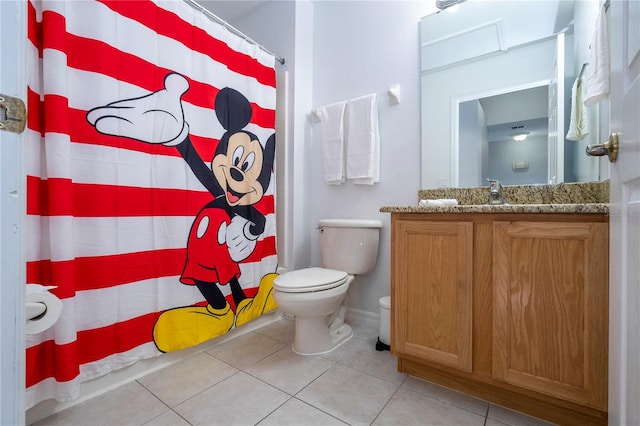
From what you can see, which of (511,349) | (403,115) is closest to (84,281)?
(511,349)

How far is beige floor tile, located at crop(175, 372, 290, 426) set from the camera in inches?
42.4

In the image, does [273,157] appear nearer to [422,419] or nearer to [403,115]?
[403,115]

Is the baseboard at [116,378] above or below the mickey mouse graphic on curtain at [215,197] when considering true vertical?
below

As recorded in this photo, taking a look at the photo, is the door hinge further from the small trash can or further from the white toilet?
the small trash can

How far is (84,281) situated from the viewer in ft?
3.78

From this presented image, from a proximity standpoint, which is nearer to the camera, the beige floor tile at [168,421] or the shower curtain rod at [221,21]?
the beige floor tile at [168,421]

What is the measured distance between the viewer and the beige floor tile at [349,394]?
1.11 meters

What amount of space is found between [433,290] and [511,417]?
0.55m

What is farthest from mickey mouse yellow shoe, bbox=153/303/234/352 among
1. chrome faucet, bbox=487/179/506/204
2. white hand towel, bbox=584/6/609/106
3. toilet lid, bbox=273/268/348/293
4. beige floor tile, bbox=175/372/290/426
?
white hand towel, bbox=584/6/609/106

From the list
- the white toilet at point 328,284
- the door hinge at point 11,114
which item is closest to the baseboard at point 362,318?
the white toilet at point 328,284

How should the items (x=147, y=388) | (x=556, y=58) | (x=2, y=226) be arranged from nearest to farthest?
(x=2, y=226) → (x=147, y=388) → (x=556, y=58)

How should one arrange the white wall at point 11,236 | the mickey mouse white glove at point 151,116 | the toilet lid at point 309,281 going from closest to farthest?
the white wall at point 11,236 < the mickey mouse white glove at point 151,116 < the toilet lid at point 309,281

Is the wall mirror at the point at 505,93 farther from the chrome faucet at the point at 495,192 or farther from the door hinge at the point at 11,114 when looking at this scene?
the door hinge at the point at 11,114

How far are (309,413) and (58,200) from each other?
1253mm
